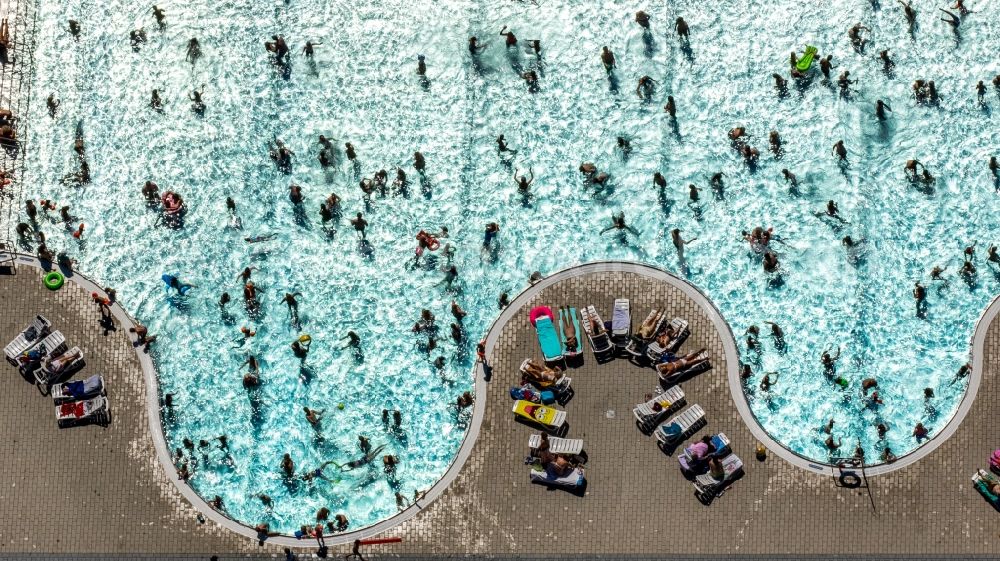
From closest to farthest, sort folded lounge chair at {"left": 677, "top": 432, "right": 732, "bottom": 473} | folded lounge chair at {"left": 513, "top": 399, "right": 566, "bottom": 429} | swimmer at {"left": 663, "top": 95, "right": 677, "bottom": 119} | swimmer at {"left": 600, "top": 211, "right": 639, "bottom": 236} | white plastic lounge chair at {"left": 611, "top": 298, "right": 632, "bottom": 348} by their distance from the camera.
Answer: folded lounge chair at {"left": 677, "top": 432, "right": 732, "bottom": 473}
folded lounge chair at {"left": 513, "top": 399, "right": 566, "bottom": 429}
white plastic lounge chair at {"left": 611, "top": 298, "right": 632, "bottom": 348}
swimmer at {"left": 600, "top": 211, "right": 639, "bottom": 236}
swimmer at {"left": 663, "top": 95, "right": 677, "bottom": 119}

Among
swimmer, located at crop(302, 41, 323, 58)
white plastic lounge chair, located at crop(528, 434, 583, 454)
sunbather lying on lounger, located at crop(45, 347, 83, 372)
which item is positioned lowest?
white plastic lounge chair, located at crop(528, 434, 583, 454)

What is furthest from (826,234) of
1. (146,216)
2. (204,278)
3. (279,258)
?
(146,216)

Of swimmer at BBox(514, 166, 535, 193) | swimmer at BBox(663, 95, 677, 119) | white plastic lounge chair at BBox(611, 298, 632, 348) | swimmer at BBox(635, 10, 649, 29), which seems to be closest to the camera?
white plastic lounge chair at BBox(611, 298, 632, 348)

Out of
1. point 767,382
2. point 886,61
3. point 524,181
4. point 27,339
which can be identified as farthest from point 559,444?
point 27,339

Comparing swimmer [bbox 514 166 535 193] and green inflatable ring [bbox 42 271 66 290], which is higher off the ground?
swimmer [bbox 514 166 535 193]

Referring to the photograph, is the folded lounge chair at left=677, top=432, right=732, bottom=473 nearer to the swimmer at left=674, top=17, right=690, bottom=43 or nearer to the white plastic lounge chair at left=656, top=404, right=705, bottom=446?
the white plastic lounge chair at left=656, top=404, right=705, bottom=446

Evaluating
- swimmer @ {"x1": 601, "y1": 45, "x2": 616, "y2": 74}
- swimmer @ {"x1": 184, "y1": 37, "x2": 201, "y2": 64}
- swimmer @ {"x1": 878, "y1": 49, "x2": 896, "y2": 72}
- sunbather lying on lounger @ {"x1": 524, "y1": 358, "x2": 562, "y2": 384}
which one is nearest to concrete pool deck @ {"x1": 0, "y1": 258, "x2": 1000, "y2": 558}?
sunbather lying on lounger @ {"x1": 524, "y1": 358, "x2": 562, "y2": 384}
